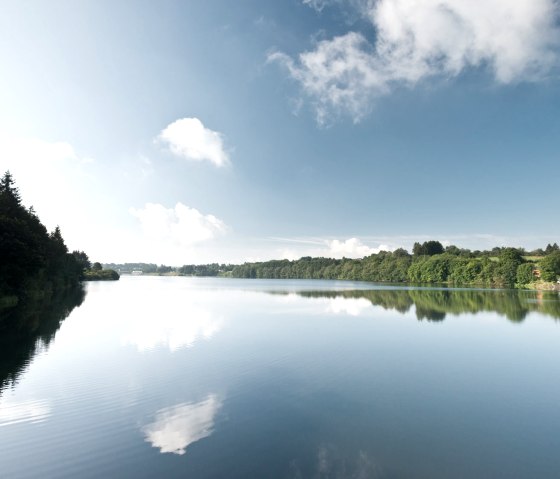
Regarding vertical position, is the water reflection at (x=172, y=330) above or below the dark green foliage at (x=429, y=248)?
below

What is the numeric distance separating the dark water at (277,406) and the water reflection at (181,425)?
59 mm

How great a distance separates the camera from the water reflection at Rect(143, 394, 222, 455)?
9.83 metres

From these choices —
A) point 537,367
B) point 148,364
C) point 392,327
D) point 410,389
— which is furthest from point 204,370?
point 392,327

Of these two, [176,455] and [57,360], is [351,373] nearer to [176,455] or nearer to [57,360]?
[176,455]

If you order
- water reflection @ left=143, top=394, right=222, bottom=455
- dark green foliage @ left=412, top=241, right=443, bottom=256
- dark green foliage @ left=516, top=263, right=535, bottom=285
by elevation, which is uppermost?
dark green foliage @ left=412, top=241, right=443, bottom=256

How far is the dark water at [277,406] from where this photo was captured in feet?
29.4

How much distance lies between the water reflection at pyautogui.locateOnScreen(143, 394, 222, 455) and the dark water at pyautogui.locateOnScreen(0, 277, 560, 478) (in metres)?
0.06

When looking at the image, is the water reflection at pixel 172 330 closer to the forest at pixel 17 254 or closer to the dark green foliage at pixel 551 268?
the forest at pixel 17 254

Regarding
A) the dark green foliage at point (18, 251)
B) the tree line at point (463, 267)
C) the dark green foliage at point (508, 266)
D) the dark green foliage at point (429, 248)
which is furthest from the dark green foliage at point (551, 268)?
the dark green foliage at point (18, 251)

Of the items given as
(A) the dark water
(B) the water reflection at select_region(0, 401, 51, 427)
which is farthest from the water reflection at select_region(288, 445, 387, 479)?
(B) the water reflection at select_region(0, 401, 51, 427)

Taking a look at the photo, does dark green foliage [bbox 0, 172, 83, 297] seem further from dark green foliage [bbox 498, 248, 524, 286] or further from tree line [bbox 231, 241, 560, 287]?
dark green foliage [bbox 498, 248, 524, 286]

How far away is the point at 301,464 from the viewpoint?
880 centimetres

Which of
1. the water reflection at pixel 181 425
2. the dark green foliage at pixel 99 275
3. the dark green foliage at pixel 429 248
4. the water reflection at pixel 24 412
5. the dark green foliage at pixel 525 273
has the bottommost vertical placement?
the water reflection at pixel 24 412

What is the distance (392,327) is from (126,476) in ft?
89.2
